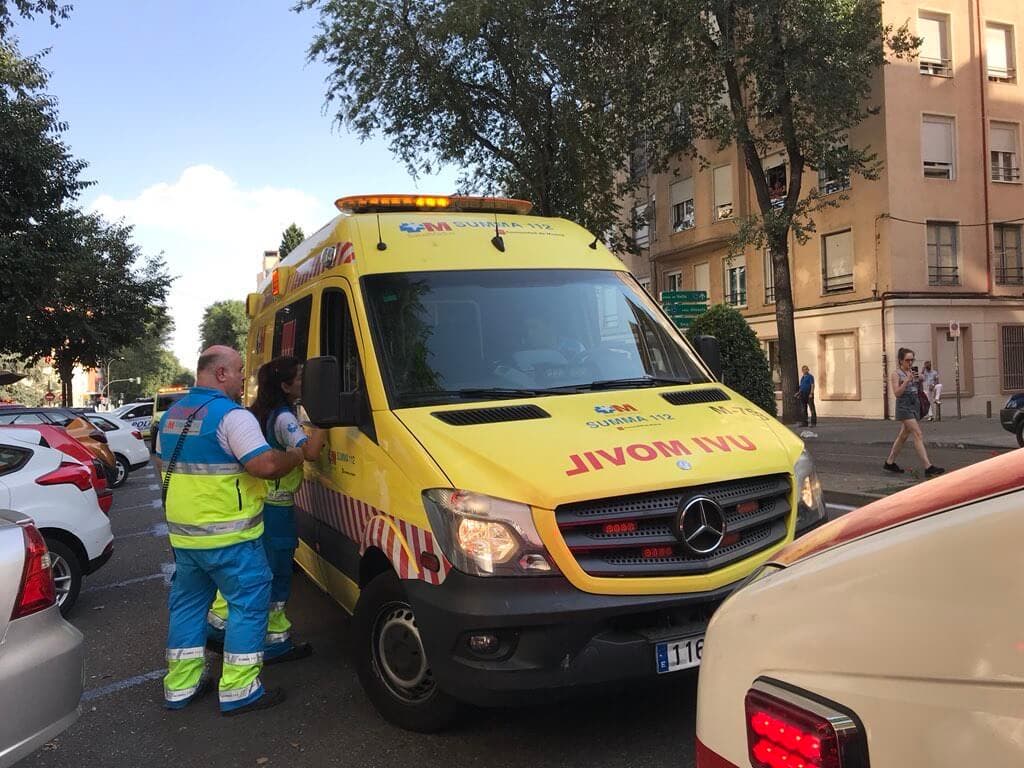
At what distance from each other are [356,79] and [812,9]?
12444 mm

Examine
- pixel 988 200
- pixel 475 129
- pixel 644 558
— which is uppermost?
pixel 475 129

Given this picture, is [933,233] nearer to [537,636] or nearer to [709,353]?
[709,353]

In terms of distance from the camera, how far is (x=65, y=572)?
5891mm

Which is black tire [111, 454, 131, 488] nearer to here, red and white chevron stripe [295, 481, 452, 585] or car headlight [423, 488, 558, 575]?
red and white chevron stripe [295, 481, 452, 585]

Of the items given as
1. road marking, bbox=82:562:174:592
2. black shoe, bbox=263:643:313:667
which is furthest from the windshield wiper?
road marking, bbox=82:562:174:592

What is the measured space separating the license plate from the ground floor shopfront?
22922mm

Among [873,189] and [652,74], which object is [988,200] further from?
[652,74]

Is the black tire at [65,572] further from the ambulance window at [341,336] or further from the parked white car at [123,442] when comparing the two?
the parked white car at [123,442]

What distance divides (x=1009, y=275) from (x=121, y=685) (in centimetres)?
2813

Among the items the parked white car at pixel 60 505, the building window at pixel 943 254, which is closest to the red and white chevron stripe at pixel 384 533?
the parked white car at pixel 60 505

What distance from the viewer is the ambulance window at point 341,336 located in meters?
4.17

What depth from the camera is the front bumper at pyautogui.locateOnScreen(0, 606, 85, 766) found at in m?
2.64

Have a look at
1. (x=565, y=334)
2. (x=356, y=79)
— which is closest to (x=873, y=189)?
(x=356, y=79)

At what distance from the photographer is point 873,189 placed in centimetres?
2389
